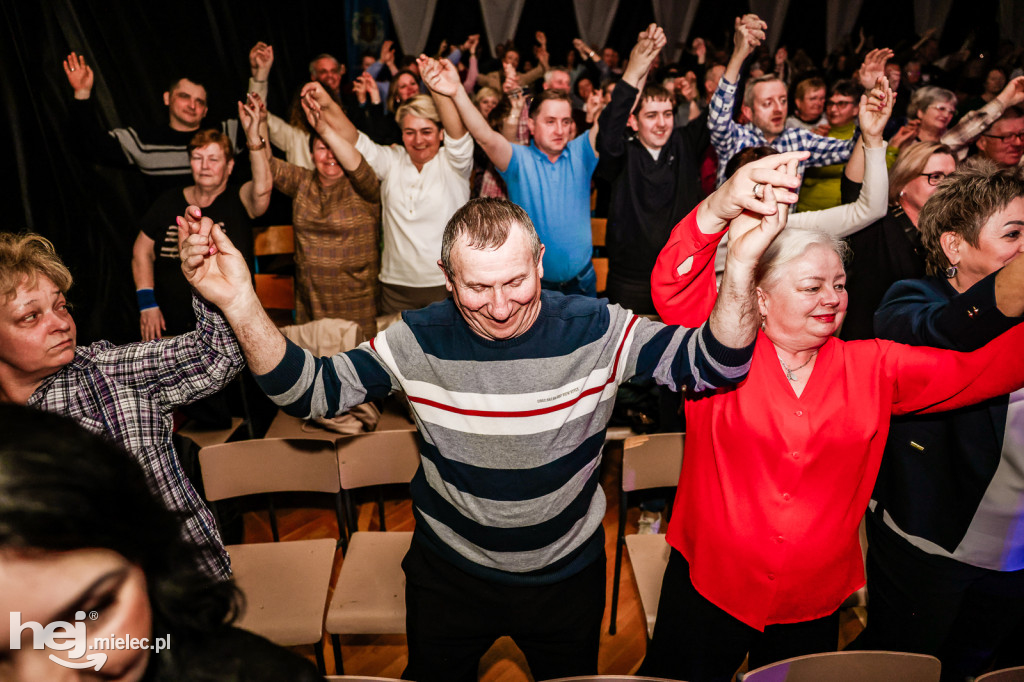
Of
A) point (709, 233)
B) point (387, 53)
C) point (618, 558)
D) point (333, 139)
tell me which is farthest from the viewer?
point (387, 53)

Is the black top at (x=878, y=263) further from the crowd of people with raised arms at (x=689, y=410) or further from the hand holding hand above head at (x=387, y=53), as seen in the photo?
the hand holding hand above head at (x=387, y=53)

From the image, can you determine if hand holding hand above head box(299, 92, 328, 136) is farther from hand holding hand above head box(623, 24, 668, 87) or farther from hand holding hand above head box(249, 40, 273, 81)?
hand holding hand above head box(623, 24, 668, 87)

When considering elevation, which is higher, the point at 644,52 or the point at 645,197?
the point at 644,52

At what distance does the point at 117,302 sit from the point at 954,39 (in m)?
11.3

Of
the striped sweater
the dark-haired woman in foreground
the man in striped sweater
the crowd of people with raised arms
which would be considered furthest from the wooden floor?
the dark-haired woman in foreground

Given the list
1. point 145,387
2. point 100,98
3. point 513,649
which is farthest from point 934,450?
point 100,98

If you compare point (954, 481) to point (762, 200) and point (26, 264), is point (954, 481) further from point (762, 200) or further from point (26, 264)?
point (26, 264)

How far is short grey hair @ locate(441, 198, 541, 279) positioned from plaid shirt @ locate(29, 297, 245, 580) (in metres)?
0.58

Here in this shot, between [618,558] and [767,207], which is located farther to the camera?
[618,558]

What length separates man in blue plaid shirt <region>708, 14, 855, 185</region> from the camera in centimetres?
323

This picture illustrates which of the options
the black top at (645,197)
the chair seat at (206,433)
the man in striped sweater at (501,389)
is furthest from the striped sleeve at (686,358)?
the chair seat at (206,433)

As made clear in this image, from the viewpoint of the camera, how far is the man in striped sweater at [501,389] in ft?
4.05

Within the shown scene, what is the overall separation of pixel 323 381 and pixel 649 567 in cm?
136

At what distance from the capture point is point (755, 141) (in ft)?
11.2
